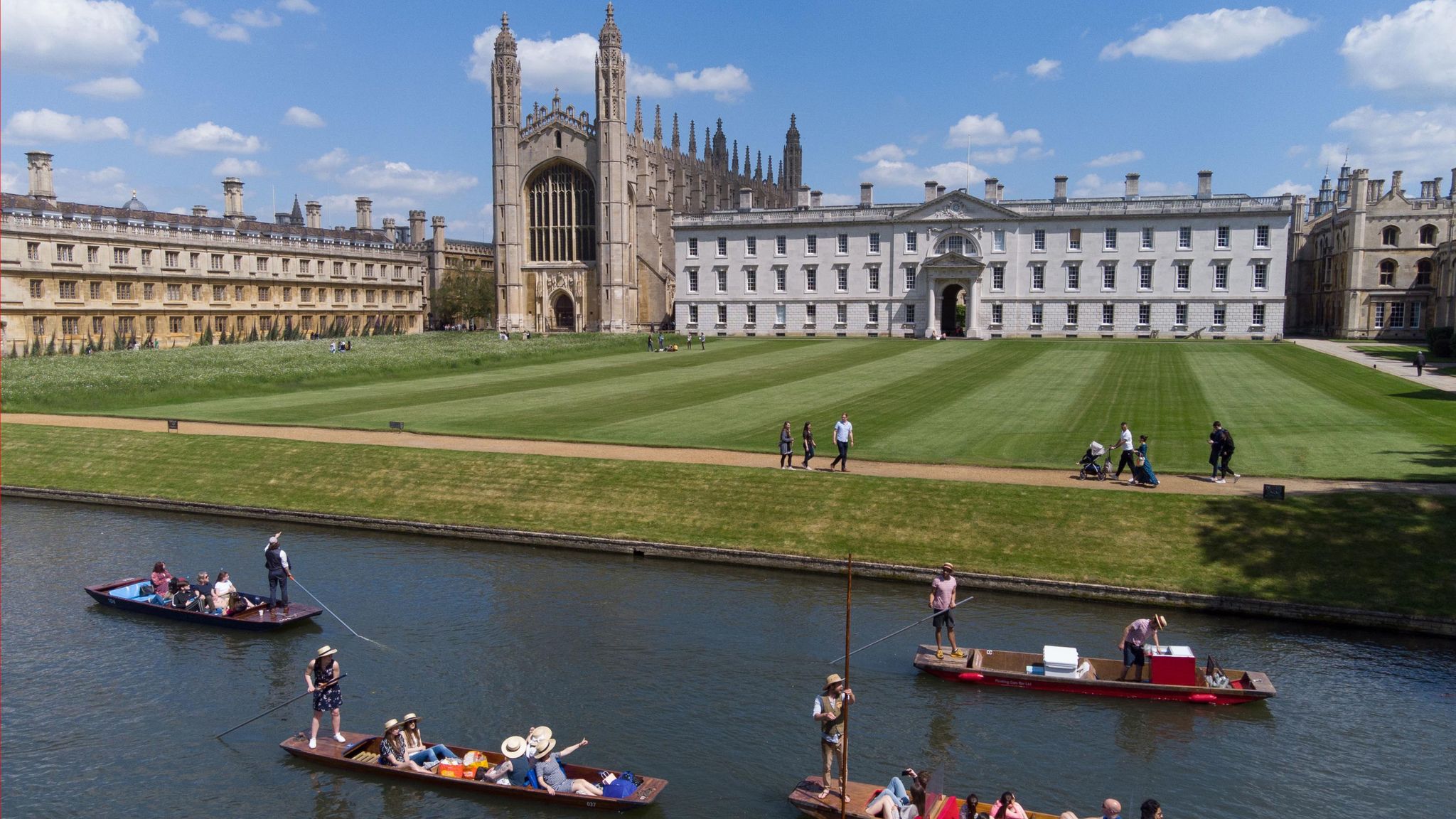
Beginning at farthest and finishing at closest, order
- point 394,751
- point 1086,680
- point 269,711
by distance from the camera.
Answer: point 1086,680
point 269,711
point 394,751

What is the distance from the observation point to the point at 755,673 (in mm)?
18969

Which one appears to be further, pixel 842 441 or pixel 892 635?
pixel 842 441

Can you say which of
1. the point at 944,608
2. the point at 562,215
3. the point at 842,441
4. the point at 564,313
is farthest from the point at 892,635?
Answer: the point at 562,215

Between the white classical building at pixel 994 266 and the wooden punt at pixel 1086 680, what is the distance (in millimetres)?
70809

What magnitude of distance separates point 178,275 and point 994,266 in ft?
227

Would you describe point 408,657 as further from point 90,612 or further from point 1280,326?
point 1280,326

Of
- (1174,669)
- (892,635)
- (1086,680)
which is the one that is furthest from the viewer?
(892,635)

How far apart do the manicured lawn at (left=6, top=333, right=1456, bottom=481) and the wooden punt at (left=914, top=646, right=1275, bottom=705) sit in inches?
532

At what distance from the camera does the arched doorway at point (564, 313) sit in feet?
343

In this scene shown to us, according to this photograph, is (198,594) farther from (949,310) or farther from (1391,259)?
(1391,259)

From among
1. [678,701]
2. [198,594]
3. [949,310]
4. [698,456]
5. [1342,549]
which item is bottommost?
[678,701]

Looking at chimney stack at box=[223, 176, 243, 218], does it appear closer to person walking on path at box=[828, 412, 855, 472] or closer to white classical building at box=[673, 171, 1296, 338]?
white classical building at box=[673, 171, 1296, 338]

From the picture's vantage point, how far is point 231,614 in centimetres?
2183

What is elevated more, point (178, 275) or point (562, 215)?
point (562, 215)
